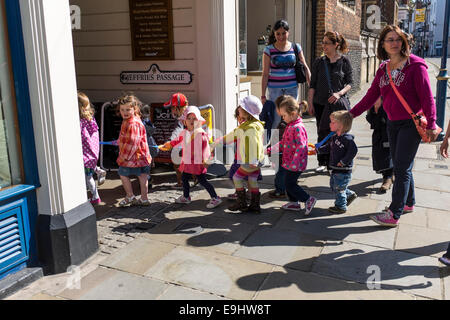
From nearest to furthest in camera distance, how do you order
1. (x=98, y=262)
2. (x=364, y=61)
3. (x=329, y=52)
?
1. (x=98, y=262)
2. (x=329, y=52)
3. (x=364, y=61)

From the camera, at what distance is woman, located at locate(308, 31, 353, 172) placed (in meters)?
5.52

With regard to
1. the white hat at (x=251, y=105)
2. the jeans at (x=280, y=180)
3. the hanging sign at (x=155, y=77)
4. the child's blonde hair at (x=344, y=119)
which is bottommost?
the jeans at (x=280, y=180)

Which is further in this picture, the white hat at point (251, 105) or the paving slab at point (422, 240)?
the white hat at point (251, 105)

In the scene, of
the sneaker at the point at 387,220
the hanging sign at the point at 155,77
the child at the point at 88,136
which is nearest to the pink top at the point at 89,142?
the child at the point at 88,136

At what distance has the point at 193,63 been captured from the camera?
20.7 ft

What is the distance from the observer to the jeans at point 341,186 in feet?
15.0

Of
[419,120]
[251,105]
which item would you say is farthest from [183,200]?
[419,120]

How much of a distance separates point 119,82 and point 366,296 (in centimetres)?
526

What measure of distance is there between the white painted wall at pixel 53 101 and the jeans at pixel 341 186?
2652mm

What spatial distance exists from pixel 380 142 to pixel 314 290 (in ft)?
9.14

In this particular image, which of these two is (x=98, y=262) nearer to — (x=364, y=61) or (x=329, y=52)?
(x=329, y=52)

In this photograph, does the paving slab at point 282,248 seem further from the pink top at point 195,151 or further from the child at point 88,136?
the child at point 88,136

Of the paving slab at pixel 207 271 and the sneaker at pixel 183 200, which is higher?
the sneaker at pixel 183 200

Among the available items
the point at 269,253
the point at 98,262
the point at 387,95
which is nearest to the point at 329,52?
the point at 387,95
